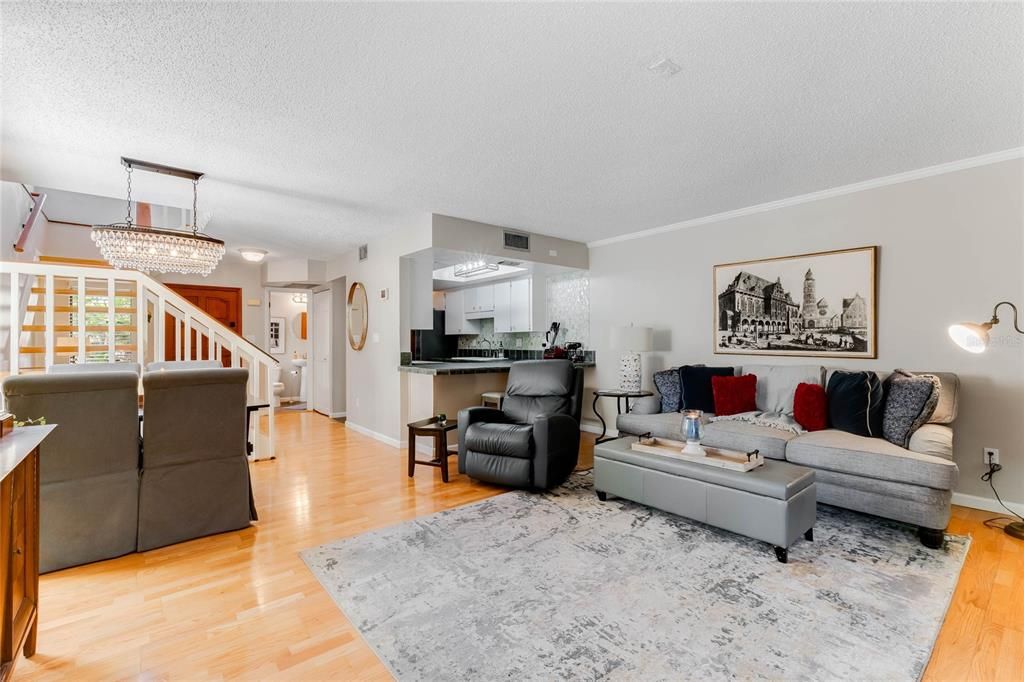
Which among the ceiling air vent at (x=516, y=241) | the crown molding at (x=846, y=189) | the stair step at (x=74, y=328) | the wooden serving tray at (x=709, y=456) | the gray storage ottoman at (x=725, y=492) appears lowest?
the gray storage ottoman at (x=725, y=492)

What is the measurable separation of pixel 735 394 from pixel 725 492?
153cm

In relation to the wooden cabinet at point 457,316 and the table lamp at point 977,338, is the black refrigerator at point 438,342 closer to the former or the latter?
the wooden cabinet at point 457,316

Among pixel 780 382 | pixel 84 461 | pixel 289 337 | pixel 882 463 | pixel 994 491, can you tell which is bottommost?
pixel 994 491

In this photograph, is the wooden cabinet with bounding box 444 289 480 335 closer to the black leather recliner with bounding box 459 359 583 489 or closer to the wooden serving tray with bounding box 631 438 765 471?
the black leather recliner with bounding box 459 359 583 489

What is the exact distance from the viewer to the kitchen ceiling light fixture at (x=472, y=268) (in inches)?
229

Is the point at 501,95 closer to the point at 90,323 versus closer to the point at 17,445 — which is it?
the point at 17,445

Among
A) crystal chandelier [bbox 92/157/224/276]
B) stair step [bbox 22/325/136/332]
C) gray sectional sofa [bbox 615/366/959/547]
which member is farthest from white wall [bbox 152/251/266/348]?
gray sectional sofa [bbox 615/366/959/547]

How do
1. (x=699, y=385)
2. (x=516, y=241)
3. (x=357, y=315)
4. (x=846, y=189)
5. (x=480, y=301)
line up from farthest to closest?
(x=480, y=301) → (x=357, y=315) → (x=516, y=241) → (x=699, y=385) → (x=846, y=189)

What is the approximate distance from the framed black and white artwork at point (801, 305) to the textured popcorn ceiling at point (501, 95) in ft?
2.35

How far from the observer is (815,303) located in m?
4.04

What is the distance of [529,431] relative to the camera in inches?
142

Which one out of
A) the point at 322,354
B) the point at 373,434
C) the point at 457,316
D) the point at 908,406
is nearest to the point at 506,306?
the point at 457,316

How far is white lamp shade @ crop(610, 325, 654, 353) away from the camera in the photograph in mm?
4883

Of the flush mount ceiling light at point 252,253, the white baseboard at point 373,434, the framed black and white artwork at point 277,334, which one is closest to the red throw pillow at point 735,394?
the white baseboard at point 373,434
